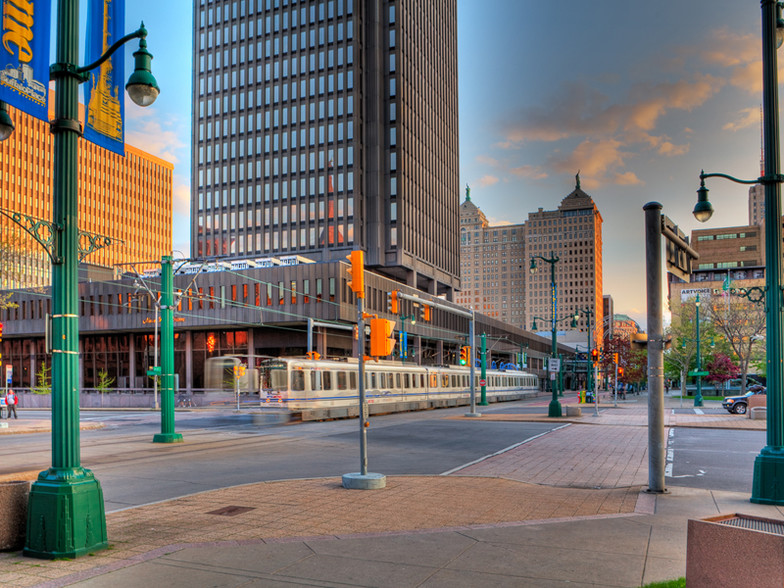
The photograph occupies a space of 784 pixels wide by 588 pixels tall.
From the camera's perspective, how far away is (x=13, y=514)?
783 centimetres

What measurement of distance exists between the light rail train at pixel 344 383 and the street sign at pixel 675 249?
24092 mm

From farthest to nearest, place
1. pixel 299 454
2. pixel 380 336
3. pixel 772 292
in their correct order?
1. pixel 299 454
2. pixel 380 336
3. pixel 772 292

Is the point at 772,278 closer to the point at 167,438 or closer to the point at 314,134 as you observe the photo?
the point at 167,438

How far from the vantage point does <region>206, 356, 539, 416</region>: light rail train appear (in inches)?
1356

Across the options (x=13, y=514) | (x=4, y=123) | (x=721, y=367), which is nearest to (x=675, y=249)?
(x=4, y=123)

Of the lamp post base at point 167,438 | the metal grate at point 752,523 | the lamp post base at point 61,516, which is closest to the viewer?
the metal grate at point 752,523

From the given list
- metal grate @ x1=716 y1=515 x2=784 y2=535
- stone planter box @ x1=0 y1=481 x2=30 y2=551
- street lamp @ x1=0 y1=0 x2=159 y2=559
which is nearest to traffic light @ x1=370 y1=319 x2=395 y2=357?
street lamp @ x1=0 y1=0 x2=159 y2=559

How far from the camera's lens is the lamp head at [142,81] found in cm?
856

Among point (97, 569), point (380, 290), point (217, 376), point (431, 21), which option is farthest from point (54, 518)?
point (431, 21)

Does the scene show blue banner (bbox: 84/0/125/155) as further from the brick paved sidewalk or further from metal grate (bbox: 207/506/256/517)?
metal grate (bbox: 207/506/256/517)

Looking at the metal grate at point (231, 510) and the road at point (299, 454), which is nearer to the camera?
the metal grate at point (231, 510)

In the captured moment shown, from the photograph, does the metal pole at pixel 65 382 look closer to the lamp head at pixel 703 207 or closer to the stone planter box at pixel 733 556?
the stone planter box at pixel 733 556

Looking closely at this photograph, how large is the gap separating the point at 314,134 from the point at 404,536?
300ft

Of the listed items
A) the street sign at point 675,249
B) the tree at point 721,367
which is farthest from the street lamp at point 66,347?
the tree at point 721,367
